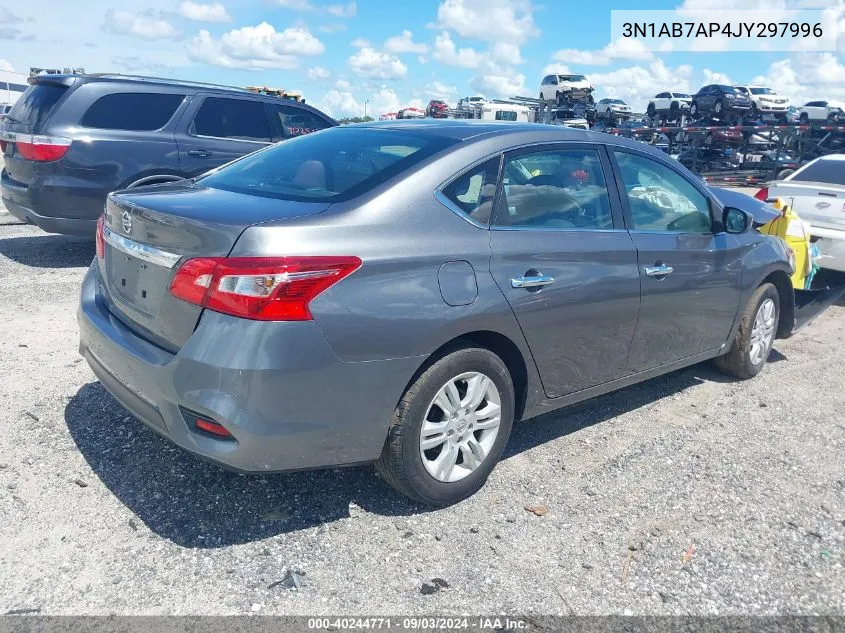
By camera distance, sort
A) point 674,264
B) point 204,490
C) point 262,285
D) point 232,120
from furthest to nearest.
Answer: point 232,120 → point 674,264 → point 204,490 → point 262,285

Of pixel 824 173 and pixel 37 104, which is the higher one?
pixel 37 104

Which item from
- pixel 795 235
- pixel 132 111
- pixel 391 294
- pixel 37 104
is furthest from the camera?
pixel 132 111

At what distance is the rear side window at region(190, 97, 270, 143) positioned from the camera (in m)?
7.78

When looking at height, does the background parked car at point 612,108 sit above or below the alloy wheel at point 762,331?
above

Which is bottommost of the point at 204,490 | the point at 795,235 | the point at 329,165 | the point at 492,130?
the point at 204,490

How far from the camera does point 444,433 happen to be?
3131mm

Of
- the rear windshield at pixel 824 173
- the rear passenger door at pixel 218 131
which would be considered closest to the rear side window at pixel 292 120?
the rear passenger door at pixel 218 131

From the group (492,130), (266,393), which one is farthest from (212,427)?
(492,130)

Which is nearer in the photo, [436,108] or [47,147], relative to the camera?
[47,147]

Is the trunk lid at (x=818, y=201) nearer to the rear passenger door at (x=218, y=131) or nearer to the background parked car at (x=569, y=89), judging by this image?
the rear passenger door at (x=218, y=131)

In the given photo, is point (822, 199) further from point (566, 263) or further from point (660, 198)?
point (566, 263)

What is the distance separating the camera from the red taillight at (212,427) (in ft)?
8.75

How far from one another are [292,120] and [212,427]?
6567 mm

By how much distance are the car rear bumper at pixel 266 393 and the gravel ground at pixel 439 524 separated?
409 millimetres
